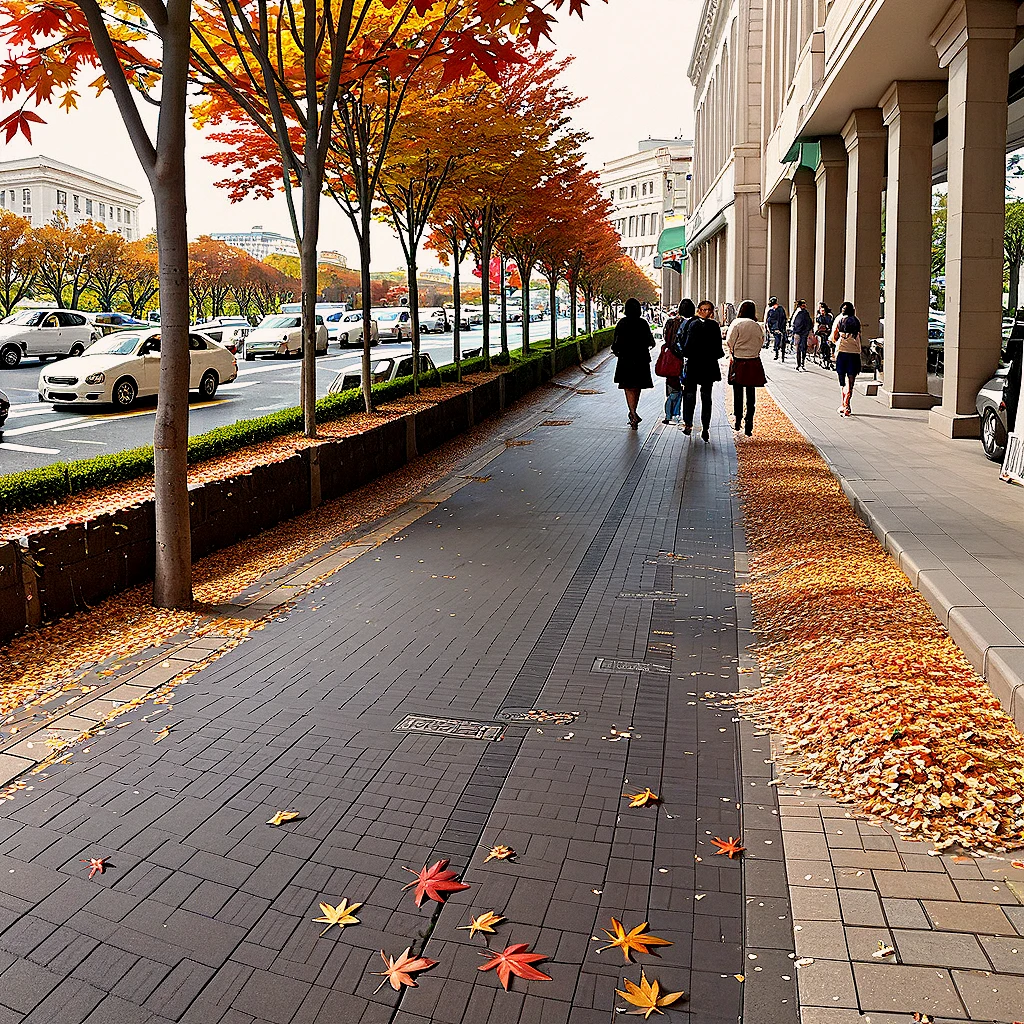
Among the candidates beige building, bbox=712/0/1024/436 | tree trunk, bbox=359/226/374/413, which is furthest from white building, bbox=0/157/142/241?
tree trunk, bbox=359/226/374/413

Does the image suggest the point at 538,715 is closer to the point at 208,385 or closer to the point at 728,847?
the point at 728,847

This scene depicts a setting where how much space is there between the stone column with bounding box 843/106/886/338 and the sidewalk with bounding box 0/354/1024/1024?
770 inches

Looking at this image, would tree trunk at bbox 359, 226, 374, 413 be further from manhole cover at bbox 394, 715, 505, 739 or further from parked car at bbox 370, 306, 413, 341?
parked car at bbox 370, 306, 413, 341

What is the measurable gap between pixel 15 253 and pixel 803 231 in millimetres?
39367

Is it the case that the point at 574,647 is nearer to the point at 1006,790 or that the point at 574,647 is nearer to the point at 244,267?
the point at 1006,790

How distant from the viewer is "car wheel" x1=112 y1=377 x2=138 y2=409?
20328 millimetres

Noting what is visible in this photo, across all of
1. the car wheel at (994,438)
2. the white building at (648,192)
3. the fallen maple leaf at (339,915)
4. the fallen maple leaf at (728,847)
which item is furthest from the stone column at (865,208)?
the white building at (648,192)

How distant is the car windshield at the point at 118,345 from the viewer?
21.3 m

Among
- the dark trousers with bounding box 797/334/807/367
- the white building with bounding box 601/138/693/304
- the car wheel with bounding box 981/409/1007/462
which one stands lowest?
the car wheel with bounding box 981/409/1007/462

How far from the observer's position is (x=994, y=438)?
1295 centimetres

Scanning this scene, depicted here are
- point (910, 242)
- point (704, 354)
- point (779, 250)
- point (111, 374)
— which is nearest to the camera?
point (704, 354)

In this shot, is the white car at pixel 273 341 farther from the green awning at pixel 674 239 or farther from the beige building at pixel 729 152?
the green awning at pixel 674 239

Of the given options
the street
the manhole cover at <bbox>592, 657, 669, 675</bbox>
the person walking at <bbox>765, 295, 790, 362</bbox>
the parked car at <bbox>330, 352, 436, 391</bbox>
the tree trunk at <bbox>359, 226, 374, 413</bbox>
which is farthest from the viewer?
the person walking at <bbox>765, 295, 790, 362</bbox>

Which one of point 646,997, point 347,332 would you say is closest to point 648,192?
point 347,332
